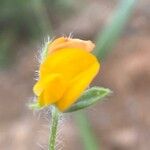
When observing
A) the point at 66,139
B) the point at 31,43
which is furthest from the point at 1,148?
the point at 31,43

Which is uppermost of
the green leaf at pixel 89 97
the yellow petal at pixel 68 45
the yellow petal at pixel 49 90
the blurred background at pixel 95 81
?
the yellow petal at pixel 68 45

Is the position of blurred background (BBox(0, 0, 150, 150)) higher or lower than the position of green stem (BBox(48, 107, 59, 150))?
lower

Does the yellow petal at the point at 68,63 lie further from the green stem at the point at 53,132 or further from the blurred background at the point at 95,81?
the blurred background at the point at 95,81

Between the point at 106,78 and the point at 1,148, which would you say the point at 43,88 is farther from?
the point at 106,78

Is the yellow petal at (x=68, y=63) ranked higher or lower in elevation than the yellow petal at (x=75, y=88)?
higher

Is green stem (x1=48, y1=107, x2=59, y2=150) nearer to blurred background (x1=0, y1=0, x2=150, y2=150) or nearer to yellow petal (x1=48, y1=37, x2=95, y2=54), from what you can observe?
yellow petal (x1=48, y1=37, x2=95, y2=54)

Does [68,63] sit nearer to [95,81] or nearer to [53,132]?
[53,132]

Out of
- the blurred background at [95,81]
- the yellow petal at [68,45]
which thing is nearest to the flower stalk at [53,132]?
the yellow petal at [68,45]

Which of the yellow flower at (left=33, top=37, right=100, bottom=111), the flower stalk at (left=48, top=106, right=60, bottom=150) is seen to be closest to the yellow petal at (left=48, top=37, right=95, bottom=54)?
the yellow flower at (left=33, top=37, right=100, bottom=111)
